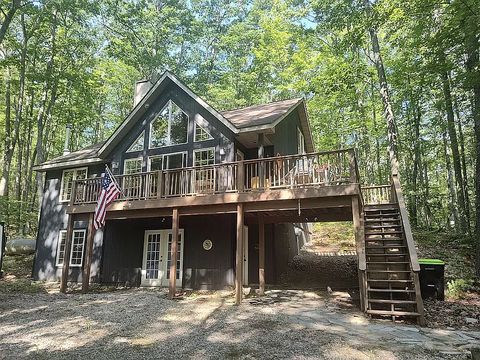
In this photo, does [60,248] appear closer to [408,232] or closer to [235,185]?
[235,185]

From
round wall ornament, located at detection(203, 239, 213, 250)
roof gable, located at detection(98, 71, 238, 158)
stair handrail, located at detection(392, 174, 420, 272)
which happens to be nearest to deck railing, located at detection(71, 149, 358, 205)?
stair handrail, located at detection(392, 174, 420, 272)

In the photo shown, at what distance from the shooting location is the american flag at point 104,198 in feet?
35.2

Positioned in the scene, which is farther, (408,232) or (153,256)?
(153,256)

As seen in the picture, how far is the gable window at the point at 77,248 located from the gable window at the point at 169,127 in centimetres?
528

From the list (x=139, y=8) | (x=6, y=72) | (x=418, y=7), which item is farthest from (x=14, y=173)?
(x=418, y=7)

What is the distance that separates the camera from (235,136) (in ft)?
41.9

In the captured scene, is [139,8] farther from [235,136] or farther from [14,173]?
[14,173]

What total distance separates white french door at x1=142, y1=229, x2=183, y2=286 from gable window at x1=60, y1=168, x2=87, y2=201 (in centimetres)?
477

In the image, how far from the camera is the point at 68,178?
16.4m

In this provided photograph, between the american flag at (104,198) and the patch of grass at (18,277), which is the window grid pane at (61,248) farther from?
the american flag at (104,198)

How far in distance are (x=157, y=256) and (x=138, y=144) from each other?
193 inches

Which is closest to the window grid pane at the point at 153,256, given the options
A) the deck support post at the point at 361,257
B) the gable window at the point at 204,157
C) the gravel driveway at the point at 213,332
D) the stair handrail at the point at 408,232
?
the gable window at the point at 204,157

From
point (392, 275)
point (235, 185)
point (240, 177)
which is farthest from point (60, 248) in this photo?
Result: point (392, 275)

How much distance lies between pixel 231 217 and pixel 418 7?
963cm
